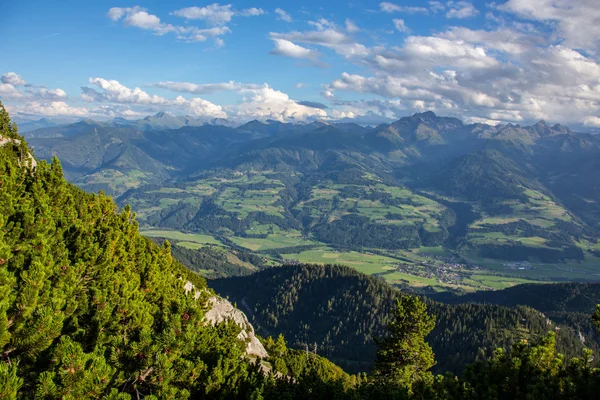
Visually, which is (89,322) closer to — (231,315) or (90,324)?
(90,324)

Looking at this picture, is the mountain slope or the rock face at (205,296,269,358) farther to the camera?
the rock face at (205,296,269,358)

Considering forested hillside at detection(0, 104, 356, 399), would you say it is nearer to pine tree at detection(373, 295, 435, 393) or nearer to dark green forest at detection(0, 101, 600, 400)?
dark green forest at detection(0, 101, 600, 400)

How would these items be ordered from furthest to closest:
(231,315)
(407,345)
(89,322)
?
1. (231,315)
2. (407,345)
3. (89,322)

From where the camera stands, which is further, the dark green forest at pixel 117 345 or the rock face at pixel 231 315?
the rock face at pixel 231 315

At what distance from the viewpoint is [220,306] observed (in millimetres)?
51688

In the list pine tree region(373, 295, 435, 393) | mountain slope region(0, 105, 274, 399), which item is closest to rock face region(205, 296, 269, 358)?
pine tree region(373, 295, 435, 393)

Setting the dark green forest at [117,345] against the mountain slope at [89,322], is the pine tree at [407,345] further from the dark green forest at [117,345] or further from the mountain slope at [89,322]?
the mountain slope at [89,322]

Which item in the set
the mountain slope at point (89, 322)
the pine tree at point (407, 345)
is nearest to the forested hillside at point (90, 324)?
the mountain slope at point (89, 322)

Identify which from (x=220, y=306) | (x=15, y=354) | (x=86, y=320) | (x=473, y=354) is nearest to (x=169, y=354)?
(x=86, y=320)

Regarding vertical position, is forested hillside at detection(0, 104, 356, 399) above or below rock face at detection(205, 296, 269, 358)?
above

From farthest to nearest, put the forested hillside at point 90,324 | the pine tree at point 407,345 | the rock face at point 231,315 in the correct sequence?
the rock face at point 231,315
the pine tree at point 407,345
the forested hillside at point 90,324

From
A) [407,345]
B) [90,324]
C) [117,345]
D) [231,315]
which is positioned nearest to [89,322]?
[90,324]

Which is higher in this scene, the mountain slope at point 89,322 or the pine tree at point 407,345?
the mountain slope at point 89,322

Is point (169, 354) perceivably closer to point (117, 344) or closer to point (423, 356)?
point (117, 344)
